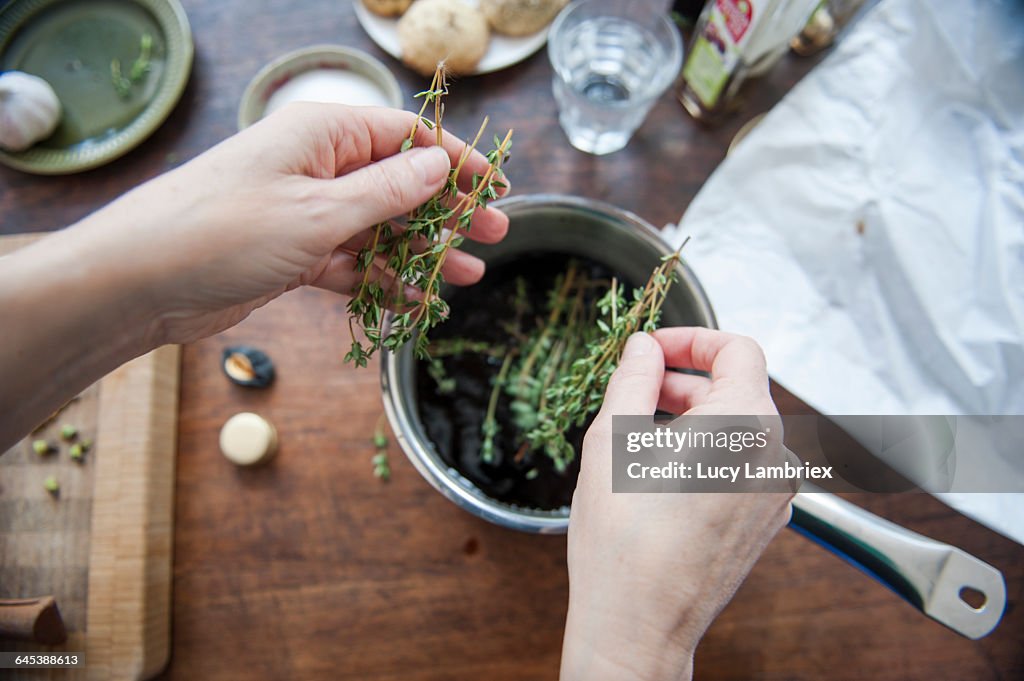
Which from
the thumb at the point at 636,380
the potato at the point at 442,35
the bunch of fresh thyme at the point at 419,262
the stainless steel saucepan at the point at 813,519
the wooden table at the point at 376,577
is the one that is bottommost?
the wooden table at the point at 376,577

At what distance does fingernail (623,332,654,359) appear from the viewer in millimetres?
729

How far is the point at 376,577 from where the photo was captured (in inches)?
38.1

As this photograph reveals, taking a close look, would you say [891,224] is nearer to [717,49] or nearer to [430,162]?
[717,49]

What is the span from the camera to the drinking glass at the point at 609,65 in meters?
1.07

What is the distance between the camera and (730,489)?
647mm

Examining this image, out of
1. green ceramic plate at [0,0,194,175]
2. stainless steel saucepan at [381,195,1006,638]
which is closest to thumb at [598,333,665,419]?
stainless steel saucepan at [381,195,1006,638]

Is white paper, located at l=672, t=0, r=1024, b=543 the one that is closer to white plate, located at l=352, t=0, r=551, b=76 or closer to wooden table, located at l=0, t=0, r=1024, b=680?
wooden table, located at l=0, t=0, r=1024, b=680

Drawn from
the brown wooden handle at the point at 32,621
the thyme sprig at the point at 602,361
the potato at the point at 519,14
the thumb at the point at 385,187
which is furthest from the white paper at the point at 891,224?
the brown wooden handle at the point at 32,621

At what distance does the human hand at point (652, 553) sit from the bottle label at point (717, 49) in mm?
602

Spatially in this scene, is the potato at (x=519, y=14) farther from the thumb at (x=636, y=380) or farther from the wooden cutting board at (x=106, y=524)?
the wooden cutting board at (x=106, y=524)

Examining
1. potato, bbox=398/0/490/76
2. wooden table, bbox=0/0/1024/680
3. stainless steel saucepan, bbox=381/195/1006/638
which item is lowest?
wooden table, bbox=0/0/1024/680

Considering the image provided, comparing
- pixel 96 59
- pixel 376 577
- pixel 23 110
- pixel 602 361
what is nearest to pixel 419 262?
pixel 602 361

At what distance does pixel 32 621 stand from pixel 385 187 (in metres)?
0.84

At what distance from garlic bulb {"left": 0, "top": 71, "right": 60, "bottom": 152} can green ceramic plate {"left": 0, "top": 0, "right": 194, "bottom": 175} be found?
3cm
